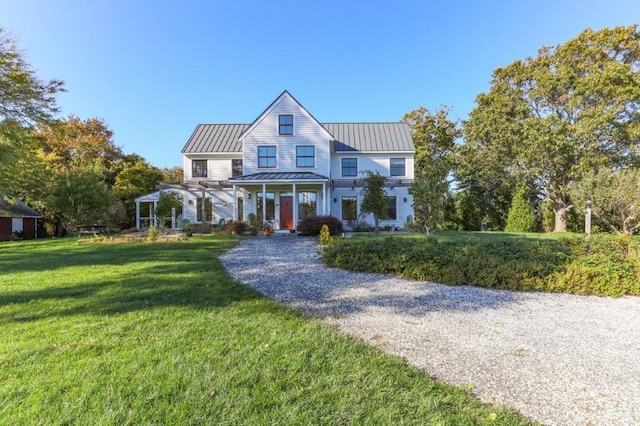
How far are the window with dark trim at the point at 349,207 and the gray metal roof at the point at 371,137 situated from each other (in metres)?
3.49

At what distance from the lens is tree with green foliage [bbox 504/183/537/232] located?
21609 mm

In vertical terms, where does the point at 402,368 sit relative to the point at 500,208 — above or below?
below

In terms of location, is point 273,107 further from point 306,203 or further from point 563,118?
point 563,118

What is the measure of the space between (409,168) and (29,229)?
28962 millimetres

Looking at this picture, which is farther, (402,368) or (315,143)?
(315,143)

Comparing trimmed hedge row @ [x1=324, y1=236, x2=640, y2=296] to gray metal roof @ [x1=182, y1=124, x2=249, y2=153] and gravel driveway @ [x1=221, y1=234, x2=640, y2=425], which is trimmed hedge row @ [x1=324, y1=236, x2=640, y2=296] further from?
gray metal roof @ [x1=182, y1=124, x2=249, y2=153]

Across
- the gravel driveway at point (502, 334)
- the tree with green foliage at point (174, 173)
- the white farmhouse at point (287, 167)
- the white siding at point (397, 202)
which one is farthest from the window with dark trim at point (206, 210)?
the tree with green foliage at point (174, 173)

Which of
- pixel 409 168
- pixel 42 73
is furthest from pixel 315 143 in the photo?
pixel 42 73

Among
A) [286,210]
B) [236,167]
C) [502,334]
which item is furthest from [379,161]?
Result: [502,334]

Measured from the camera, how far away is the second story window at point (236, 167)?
69.7ft

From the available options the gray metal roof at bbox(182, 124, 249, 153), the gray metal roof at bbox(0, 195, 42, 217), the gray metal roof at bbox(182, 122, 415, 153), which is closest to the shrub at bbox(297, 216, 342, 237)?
the gray metal roof at bbox(182, 122, 415, 153)

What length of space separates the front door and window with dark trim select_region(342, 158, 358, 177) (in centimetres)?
440

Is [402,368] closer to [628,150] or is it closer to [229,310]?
[229,310]

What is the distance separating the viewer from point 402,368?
3000mm
